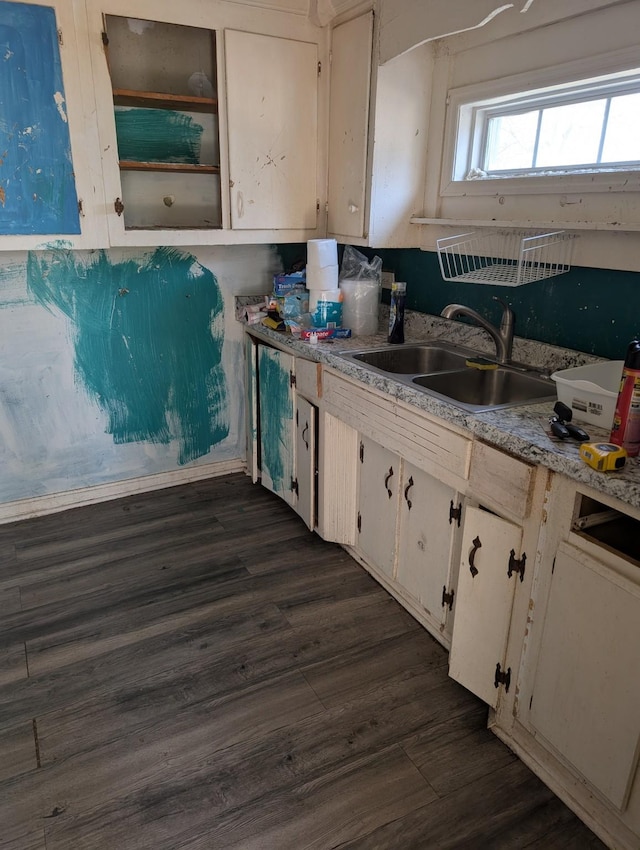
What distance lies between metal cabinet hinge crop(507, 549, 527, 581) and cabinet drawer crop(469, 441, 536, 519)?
0.11 meters

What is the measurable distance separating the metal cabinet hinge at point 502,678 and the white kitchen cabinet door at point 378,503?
0.60 meters

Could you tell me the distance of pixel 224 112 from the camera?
2.44 meters

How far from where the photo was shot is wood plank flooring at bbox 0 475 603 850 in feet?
4.66

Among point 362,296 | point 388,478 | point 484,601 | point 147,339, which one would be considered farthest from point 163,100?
point 484,601

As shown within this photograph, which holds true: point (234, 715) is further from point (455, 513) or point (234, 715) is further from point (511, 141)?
point (511, 141)

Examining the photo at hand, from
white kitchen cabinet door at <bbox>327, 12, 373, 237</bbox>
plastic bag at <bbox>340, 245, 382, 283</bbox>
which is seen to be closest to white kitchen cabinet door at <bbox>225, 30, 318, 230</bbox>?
white kitchen cabinet door at <bbox>327, 12, 373, 237</bbox>

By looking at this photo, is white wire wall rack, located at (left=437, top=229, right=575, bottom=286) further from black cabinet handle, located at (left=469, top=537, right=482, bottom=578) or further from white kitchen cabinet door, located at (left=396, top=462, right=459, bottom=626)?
black cabinet handle, located at (left=469, top=537, right=482, bottom=578)

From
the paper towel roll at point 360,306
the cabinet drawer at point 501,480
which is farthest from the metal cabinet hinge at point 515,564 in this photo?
the paper towel roll at point 360,306

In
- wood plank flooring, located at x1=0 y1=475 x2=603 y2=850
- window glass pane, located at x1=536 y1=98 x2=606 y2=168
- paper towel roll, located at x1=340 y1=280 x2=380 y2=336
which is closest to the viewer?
wood plank flooring, located at x1=0 y1=475 x2=603 y2=850

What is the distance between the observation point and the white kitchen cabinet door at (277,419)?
2.59 meters

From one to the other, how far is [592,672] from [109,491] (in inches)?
92.9

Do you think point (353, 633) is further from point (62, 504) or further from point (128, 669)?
point (62, 504)

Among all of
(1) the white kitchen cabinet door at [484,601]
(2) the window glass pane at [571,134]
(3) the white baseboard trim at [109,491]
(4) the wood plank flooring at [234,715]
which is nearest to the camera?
(4) the wood plank flooring at [234,715]

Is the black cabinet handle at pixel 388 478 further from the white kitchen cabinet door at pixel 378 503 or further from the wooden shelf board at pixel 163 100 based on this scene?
the wooden shelf board at pixel 163 100
